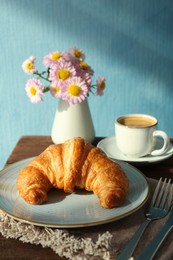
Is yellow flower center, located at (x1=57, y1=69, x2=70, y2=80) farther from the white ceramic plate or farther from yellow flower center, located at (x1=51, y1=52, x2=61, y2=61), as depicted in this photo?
the white ceramic plate

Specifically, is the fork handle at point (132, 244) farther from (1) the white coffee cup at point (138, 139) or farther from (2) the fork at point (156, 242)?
(1) the white coffee cup at point (138, 139)

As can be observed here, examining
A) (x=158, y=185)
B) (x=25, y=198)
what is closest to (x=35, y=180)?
(x=25, y=198)

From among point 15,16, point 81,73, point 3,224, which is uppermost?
point 15,16

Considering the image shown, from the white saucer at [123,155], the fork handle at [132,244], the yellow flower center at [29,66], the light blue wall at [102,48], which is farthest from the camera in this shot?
the light blue wall at [102,48]

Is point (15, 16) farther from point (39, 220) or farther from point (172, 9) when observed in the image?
point (39, 220)

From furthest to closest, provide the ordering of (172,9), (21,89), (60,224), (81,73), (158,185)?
(21,89) → (172,9) → (81,73) → (158,185) → (60,224)

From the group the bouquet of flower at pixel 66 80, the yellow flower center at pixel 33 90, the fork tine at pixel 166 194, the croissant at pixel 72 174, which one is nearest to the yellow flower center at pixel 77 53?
the bouquet of flower at pixel 66 80
